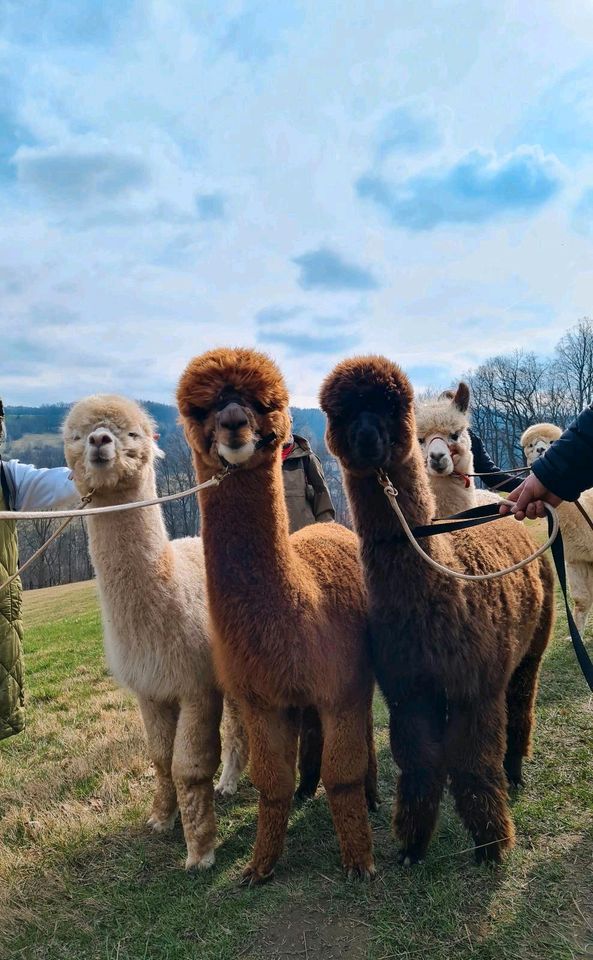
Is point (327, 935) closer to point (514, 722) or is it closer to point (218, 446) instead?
point (514, 722)

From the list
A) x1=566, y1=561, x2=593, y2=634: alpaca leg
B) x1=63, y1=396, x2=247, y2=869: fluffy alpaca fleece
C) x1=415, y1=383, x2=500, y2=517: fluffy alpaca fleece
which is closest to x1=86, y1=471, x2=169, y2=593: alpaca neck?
x1=63, y1=396, x2=247, y2=869: fluffy alpaca fleece

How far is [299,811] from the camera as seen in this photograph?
3.22 metres

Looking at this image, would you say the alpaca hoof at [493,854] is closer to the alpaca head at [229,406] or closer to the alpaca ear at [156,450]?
the alpaca head at [229,406]

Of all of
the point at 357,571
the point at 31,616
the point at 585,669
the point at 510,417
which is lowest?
the point at 31,616

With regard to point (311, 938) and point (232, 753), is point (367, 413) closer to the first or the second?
point (311, 938)

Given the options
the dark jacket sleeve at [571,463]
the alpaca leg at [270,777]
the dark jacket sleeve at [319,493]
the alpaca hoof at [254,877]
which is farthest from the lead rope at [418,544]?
the dark jacket sleeve at [319,493]

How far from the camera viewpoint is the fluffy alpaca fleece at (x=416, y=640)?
2.47m

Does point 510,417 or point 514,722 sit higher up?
point 510,417

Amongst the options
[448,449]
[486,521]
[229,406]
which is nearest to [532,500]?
[486,521]

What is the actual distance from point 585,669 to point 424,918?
116 cm

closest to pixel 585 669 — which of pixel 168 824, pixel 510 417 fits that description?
pixel 168 824

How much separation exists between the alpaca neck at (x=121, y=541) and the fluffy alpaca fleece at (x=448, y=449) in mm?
1814

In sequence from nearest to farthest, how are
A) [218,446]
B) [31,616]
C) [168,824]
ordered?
[218,446] < [168,824] < [31,616]

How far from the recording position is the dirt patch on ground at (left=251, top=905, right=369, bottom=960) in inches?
85.6
